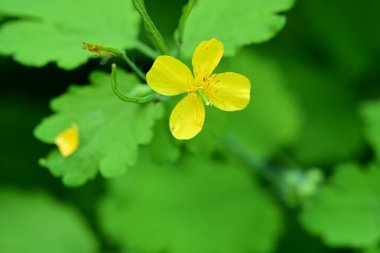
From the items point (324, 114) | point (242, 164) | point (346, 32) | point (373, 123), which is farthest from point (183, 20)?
point (346, 32)

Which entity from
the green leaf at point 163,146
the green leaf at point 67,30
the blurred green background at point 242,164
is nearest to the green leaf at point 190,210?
the blurred green background at point 242,164

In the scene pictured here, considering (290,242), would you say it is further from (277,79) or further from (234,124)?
(277,79)

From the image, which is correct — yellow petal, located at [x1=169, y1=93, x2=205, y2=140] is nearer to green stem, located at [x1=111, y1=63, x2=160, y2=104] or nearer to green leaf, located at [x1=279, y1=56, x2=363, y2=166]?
green stem, located at [x1=111, y1=63, x2=160, y2=104]

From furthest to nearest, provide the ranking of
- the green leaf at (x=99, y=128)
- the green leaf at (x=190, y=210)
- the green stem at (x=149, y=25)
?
the green leaf at (x=190, y=210), the green leaf at (x=99, y=128), the green stem at (x=149, y=25)

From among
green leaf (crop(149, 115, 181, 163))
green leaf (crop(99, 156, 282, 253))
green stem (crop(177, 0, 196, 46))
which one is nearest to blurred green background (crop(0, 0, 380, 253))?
green leaf (crop(99, 156, 282, 253))

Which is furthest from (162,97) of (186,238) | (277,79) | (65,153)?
(277,79)

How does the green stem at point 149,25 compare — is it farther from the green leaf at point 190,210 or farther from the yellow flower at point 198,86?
the green leaf at point 190,210

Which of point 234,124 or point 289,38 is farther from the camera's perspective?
point 289,38
